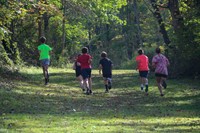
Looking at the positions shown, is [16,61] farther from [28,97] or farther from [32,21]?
[28,97]

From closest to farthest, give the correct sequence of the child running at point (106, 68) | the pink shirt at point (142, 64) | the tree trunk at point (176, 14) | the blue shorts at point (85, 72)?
1. the blue shorts at point (85, 72)
2. the pink shirt at point (142, 64)
3. the child running at point (106, 68)
4. the tree trunk at point (176, 14)

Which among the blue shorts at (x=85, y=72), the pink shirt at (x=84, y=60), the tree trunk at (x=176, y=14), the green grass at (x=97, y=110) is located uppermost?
the tree trunk at (x=176, y=14)

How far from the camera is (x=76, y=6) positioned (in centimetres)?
3203

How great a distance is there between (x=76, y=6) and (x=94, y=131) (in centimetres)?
2034

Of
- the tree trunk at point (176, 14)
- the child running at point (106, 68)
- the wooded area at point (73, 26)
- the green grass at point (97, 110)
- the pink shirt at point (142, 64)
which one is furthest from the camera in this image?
the tree trunk at point (176, 14)

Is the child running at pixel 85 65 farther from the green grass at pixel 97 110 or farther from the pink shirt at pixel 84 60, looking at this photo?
the green grass at pixel 97 110

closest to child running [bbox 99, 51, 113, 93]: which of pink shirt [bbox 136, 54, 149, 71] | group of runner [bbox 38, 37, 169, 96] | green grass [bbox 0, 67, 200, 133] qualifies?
group of runner [bbox 38, 37, 169, 96]

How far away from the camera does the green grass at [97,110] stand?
42.8 feet

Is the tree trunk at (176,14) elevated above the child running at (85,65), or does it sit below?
above

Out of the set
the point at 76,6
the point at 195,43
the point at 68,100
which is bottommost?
the point at 68,100

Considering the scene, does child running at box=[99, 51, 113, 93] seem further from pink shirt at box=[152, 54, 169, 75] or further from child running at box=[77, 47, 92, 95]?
pink shirt at box=[152, 54, 169, 75]

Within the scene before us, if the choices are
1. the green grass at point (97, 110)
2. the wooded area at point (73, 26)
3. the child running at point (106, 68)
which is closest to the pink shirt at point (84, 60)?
the green grass at point (97, 110)

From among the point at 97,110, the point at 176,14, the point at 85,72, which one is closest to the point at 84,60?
the point at 85,72

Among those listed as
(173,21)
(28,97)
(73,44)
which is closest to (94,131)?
(28,97)
